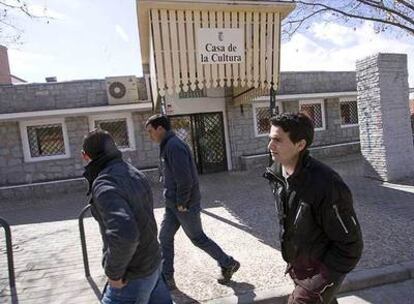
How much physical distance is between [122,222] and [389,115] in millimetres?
8606

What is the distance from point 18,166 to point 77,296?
9582mm

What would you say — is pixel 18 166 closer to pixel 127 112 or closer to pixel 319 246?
pixel 127 112

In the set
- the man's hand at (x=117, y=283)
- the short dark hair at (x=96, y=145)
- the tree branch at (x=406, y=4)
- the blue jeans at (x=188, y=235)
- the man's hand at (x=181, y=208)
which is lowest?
the blue jeans at (x=188, y=235)

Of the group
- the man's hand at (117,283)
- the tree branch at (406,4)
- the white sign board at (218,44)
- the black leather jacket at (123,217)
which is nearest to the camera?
the black leather jacket at (123,217)

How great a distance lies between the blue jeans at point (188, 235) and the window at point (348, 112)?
1352 centimetres

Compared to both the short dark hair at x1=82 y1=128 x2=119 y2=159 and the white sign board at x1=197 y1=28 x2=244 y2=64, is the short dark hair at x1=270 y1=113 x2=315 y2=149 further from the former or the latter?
the white sign board at x1=197 y1=28 x2=244 y2=64

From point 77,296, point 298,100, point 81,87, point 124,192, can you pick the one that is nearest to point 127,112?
point 81,87

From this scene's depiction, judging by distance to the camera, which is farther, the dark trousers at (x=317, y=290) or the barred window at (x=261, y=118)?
the barred window at (x=261, y=118)

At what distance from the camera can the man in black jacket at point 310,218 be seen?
1.95 metres

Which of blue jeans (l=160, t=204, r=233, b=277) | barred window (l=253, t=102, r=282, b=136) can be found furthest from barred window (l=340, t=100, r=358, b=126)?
blue jeans (l=160, t=204, r=233, b=277)

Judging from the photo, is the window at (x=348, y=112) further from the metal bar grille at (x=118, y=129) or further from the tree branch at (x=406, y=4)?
the metal bar grille at (x=118, y=129)

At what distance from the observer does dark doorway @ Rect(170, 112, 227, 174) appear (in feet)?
44.6

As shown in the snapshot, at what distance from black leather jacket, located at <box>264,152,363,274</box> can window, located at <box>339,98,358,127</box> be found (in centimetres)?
1486

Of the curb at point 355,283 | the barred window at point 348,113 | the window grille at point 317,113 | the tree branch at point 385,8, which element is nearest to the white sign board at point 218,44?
the curb at point 355,283
